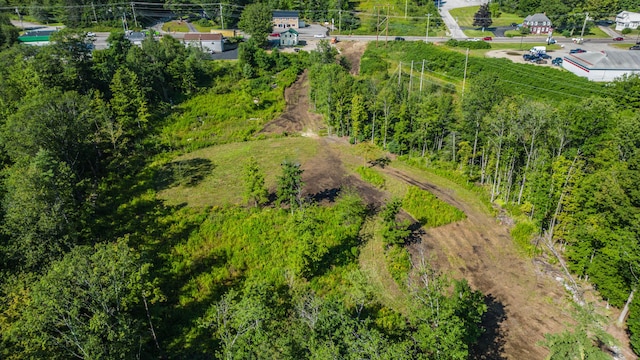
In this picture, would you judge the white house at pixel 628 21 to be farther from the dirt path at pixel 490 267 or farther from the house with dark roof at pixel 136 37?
the house with dark roof at pixel 136 37

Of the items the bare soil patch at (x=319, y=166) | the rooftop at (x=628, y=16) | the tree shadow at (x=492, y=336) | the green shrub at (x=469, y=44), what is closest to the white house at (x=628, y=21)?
the rooftop at (x=628, y=16)

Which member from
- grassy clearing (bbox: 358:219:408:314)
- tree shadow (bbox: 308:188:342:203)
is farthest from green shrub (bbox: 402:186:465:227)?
tree shadow (bbox: 308:188:342:203)

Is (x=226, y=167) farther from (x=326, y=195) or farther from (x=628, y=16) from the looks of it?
(x=628, y=16)

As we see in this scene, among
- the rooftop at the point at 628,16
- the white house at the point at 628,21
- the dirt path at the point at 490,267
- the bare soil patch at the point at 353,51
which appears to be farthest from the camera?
the rooftop at the point at 628,16

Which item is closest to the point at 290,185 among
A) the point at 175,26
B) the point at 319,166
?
the point at 319,166

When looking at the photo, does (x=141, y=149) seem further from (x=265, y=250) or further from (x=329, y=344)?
(x=329, y=344)

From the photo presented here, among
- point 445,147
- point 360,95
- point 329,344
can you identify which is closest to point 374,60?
point 360,95
